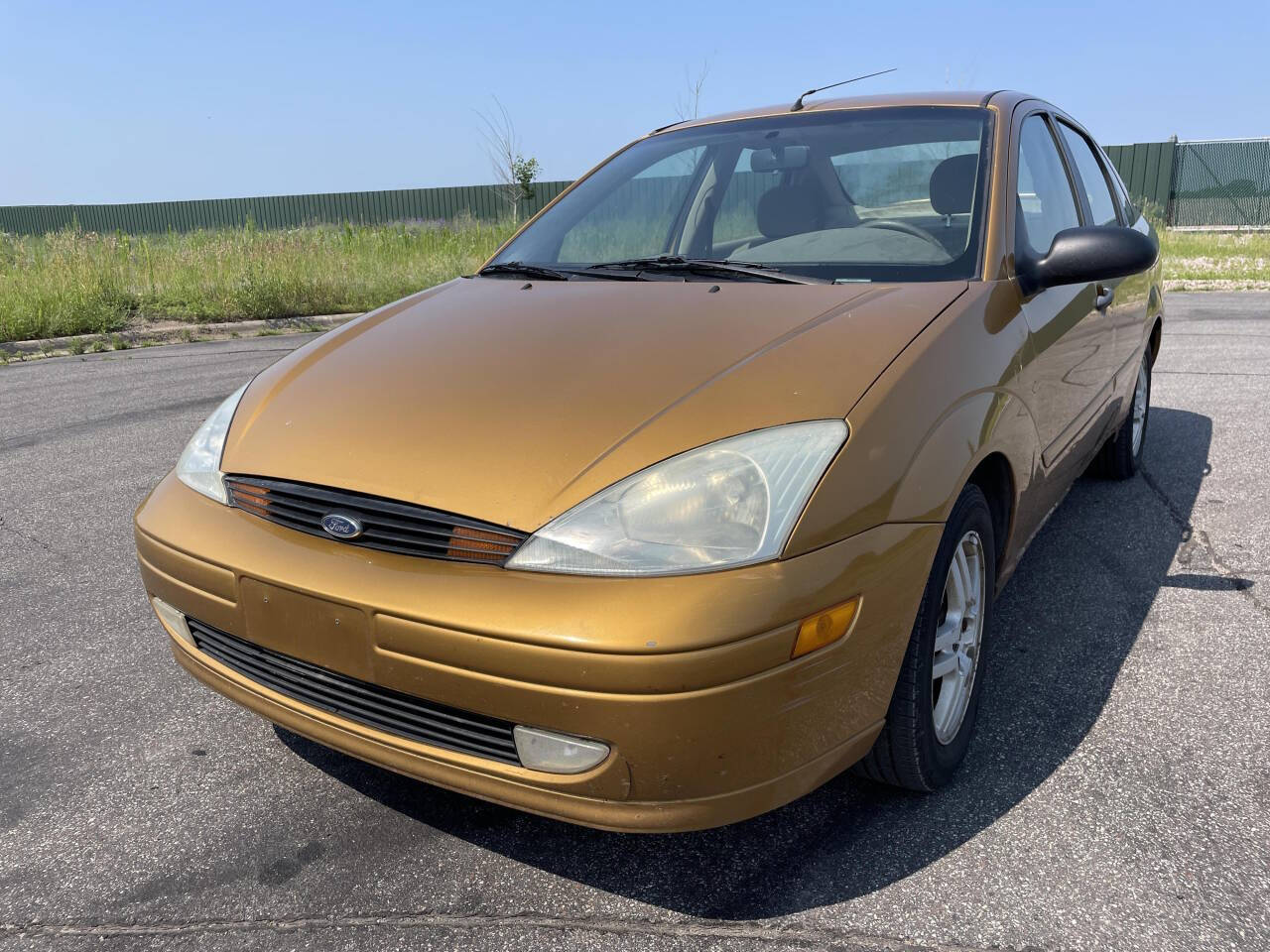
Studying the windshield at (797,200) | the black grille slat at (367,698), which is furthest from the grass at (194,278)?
the black grille slat at (367,698)

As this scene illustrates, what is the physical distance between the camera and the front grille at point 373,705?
1745mm

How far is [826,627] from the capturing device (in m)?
1.70

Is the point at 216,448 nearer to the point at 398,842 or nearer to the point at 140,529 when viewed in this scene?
the point at 140,529

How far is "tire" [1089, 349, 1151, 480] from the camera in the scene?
4.38m

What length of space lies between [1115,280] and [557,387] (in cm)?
240

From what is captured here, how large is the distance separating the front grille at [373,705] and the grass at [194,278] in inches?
349

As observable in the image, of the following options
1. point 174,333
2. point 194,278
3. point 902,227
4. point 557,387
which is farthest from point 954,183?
point 194,278

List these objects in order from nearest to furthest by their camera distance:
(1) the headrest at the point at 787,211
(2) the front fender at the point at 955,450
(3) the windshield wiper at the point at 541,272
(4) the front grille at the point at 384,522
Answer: (4) the front grille at the point at 384,522, (2) the front fender at the point at 955,450, (3) the windshield wiper at the point at 541,272, (1) the headrest at the point at 787,211

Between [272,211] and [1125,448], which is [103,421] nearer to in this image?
[1125,448]

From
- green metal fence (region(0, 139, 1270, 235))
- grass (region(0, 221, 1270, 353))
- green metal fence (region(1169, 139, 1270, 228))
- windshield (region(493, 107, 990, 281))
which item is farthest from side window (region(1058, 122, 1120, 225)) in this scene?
green metal fence (region(1169, 139, 1270, 228))

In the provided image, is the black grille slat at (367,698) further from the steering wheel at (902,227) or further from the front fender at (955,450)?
the steering wheel at (902,227)

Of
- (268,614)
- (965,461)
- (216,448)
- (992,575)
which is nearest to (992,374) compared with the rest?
(965,461)

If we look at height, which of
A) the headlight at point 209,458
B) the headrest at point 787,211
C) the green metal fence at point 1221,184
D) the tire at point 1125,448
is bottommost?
the tire at point 1125,448

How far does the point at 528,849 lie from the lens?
2053 mm
